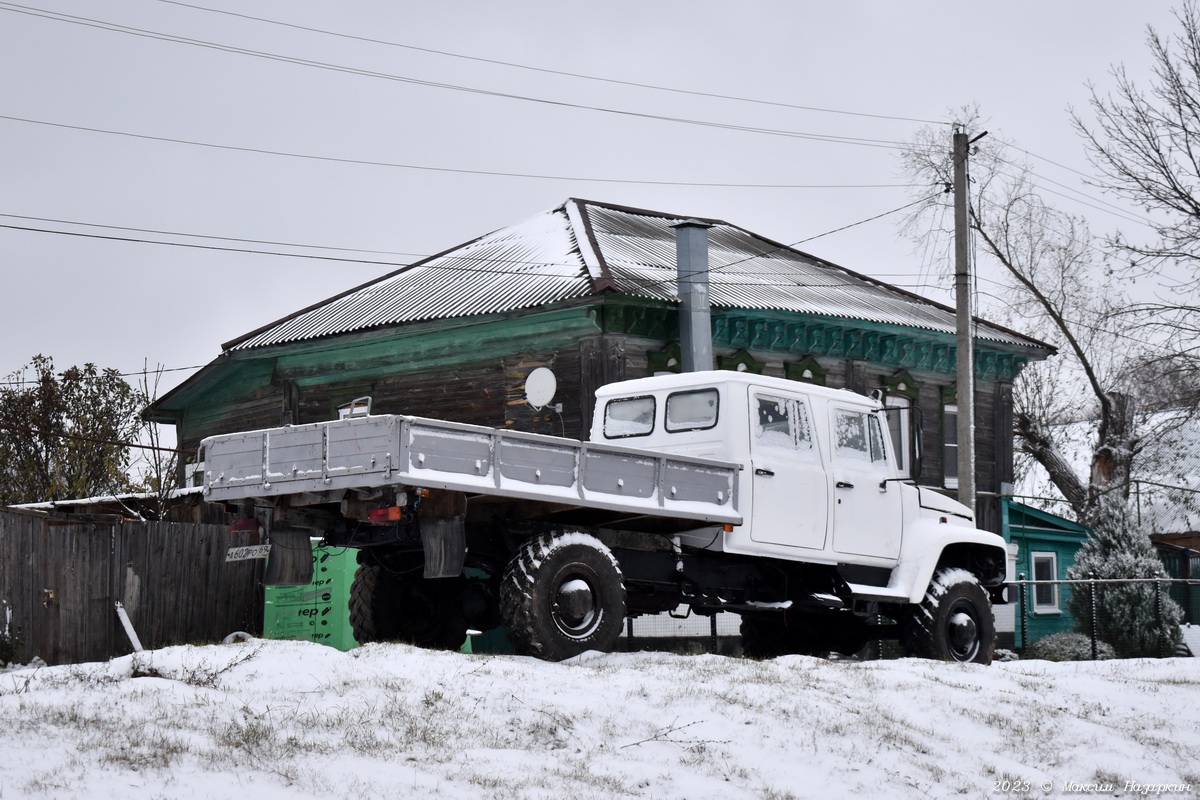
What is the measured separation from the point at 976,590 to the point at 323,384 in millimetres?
14638

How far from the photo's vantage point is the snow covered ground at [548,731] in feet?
23.3

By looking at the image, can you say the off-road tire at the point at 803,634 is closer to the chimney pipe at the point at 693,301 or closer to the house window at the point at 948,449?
the chimney pipe at the point at 693,301

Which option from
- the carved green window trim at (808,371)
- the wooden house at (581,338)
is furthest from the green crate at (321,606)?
the carved green window trim at (808,371)

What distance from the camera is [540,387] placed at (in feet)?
67.3

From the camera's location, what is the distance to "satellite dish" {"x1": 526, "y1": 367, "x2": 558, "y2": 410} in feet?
66.9

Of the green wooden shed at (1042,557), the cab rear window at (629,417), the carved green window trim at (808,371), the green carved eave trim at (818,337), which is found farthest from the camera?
the green wooden shed at (1042,557)

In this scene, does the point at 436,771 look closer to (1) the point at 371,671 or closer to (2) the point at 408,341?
(1) the point at 371,671

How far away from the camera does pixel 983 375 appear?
1151 inches

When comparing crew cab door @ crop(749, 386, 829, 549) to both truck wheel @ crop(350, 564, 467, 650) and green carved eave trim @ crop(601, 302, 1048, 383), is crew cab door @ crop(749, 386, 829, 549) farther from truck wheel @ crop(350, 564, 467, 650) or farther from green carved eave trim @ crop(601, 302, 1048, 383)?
green carved eave trim @ crop(601, 302, 1048, 383)

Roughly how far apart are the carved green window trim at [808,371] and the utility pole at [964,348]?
15.2 ft

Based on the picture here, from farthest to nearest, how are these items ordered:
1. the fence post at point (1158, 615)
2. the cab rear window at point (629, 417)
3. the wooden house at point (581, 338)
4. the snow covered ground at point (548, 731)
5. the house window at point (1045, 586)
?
the house window at point (1045, 586), the fence post at point (1158, 615), the wooden house at point (581, 338), the cab rear window at point (629, 417), the snow covered ground at point (548, 731)

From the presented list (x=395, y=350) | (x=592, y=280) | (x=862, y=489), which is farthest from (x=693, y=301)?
(x=862, y=489)

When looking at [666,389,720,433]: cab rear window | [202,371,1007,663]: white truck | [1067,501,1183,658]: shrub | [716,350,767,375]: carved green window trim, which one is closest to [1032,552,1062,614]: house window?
[1067,501,1183,658]: shrub

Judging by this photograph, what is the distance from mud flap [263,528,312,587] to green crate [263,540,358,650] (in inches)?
171
